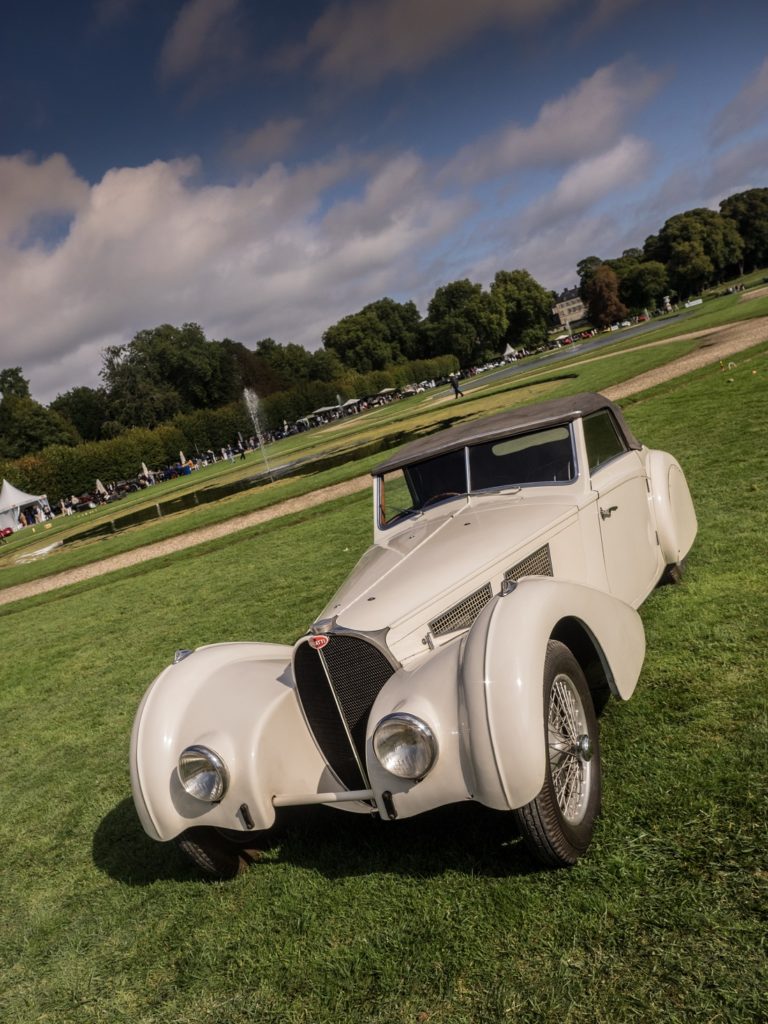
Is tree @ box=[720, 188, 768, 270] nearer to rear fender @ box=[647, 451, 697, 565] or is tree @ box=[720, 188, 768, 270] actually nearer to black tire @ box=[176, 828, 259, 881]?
rear fender @ box=[647, 451, 697, 565]

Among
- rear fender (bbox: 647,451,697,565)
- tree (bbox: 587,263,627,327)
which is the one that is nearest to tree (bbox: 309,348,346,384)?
tree (bbox: 587,263,627,327)

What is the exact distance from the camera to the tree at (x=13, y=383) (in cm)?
11588

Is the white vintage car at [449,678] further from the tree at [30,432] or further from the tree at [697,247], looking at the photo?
the tree at [697,247]

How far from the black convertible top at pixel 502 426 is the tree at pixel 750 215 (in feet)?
400

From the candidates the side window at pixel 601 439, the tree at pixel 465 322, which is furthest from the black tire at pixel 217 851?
the tree at pixel 465 322

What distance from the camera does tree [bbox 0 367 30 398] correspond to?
11588 cm

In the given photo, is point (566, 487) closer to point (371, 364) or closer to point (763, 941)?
point (763, 941)

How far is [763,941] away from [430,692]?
5.18ft

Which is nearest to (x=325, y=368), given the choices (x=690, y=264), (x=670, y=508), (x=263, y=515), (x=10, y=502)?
(x=690, y=264)

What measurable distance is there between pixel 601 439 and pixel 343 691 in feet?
10.3

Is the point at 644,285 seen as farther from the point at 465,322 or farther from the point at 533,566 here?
the point at 533,566

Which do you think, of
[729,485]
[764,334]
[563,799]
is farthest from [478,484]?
[764,334]

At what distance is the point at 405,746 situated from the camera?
3.29 m

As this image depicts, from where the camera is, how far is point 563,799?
353 cm
